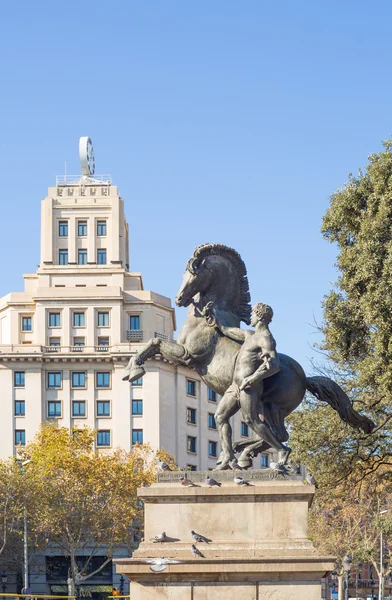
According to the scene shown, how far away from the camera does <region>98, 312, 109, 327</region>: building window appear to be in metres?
112

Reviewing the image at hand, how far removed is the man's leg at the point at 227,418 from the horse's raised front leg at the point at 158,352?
3.27ft

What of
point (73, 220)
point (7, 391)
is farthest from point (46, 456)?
point (73, 220)

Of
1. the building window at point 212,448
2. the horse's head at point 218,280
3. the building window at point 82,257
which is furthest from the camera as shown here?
the building window at point 82,257

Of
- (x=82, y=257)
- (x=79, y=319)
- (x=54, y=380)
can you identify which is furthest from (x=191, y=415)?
(x=82, y=257)

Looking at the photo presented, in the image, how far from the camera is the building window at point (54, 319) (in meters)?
112

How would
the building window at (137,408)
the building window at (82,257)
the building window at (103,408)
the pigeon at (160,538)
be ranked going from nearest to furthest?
the pigeon at (160,538) < the building window at (137,408) < the building window at (103,408) < the building window at (82,257)

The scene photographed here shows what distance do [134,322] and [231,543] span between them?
9269 cm

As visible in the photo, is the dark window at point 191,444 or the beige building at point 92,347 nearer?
the beige building at point 92,347

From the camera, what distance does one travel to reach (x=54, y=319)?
112 meters

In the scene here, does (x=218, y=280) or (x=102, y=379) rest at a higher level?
(x=102, y=379)

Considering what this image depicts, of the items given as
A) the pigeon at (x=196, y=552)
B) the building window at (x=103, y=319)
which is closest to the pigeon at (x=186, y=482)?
the pigeon at (x=196, y=552)

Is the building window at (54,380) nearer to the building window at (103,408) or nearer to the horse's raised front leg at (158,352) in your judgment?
the building window at (103,408)

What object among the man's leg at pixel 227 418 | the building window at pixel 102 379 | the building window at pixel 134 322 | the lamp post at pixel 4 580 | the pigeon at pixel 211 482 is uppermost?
the building window at pixel 134 322

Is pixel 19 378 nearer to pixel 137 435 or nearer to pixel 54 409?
pixel 54 409
